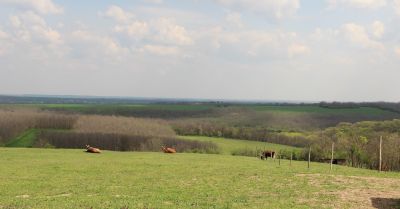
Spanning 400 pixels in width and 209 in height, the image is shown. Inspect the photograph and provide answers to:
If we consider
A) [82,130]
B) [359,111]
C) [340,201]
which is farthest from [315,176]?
[359,111]

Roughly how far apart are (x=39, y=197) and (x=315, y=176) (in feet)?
57.4

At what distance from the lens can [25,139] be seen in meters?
104

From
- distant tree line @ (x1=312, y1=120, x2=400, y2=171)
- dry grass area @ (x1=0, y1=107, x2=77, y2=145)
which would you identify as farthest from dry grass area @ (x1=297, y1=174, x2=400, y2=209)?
dry grass area @ (x1=0, y1=107, x2=77, y2=145)

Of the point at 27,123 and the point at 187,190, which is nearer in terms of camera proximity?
the point at 187,190

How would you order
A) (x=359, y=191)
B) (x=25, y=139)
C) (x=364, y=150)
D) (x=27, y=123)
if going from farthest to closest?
(x=27, y=123) → (x=25, y=139) → (x=364, y=150) → (x=359, y=191)

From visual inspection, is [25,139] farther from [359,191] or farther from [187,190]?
[359,191]

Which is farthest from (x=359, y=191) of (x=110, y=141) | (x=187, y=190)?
(x=110, y=141)

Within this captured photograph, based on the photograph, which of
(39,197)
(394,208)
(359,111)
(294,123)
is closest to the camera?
(394,208)

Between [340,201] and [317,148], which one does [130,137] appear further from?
[340,201]

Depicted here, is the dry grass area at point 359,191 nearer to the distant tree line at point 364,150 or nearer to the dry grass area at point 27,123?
the distant tree line at point 364,150

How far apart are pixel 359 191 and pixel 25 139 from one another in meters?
94.6

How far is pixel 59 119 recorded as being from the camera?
415 ft

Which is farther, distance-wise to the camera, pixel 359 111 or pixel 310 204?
pixel 359 111

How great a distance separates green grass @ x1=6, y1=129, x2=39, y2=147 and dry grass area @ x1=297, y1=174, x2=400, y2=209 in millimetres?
82602
